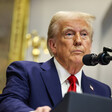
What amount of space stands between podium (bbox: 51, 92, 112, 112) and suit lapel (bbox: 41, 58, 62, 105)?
74 centimetres

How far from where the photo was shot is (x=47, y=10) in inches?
174

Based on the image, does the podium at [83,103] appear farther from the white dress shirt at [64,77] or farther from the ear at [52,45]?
the ear at [52,45]

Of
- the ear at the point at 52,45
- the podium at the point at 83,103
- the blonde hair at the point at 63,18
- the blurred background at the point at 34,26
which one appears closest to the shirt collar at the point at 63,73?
the ear at the point at 52,45

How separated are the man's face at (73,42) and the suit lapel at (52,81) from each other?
0.41ft

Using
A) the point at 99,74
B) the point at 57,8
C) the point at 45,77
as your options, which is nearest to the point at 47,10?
the point at 57,8

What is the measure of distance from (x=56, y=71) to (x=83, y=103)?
0.99 meters

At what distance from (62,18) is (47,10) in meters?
2.33

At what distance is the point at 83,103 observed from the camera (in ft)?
3.34

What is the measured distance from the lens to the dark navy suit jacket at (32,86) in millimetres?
1690

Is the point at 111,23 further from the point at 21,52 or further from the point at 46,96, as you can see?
the point at 46,96

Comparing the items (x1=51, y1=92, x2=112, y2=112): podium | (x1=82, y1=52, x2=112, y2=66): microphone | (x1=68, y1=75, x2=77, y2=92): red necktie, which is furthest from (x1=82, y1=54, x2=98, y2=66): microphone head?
(x1=68, y1=75, x2=77, y2=92): red necktie

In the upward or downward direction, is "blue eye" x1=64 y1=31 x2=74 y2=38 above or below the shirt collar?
above

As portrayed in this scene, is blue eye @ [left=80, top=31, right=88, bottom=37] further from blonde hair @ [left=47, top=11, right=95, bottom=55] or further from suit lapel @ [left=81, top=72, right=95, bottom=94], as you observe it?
suit lapel @ [left=81, top=72, right=95, bottom=94]

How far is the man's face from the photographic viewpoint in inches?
79.3
